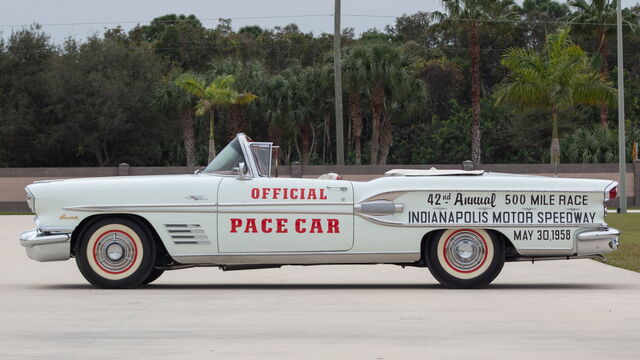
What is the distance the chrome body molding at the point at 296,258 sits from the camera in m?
12.4

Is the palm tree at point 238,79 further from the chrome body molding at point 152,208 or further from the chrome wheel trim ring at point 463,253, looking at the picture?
the chrome wheel trim ring at point 463,253

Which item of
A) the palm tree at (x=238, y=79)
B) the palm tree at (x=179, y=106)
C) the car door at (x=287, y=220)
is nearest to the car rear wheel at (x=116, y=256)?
the car door at (x=287, y=220)

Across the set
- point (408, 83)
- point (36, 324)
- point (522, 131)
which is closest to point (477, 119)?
point (408, 83)

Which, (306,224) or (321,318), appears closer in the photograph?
(321,318)

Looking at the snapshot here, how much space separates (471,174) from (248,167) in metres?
2.37

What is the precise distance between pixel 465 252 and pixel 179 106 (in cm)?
4898

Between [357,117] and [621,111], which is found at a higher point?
[357,117]

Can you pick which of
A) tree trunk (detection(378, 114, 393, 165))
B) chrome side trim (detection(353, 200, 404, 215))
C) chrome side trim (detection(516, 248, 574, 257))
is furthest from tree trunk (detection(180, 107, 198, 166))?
chrome side trim (detection(516, 248, 574, 257))

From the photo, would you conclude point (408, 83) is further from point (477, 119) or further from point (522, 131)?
point (522, 131)

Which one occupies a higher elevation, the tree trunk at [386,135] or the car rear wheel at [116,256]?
the tree trunk at [386,135]

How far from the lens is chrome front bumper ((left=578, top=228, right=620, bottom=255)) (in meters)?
12.5

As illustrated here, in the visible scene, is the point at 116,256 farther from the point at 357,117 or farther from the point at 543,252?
the point at 357,117

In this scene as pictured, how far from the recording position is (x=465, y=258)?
1245 centimetres

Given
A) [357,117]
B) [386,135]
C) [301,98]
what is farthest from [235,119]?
[386,135]
